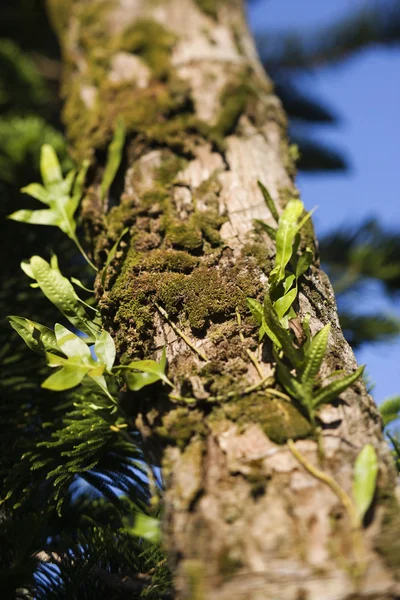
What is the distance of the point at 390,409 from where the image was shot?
1.00 metres

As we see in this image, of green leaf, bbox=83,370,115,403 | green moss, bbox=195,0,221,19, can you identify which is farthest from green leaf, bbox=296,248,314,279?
green moss, bbox=195,0,221,19

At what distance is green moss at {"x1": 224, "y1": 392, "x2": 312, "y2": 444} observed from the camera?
2.09ft

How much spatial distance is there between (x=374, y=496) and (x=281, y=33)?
320 centimetres

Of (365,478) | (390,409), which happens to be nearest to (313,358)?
(365,478)

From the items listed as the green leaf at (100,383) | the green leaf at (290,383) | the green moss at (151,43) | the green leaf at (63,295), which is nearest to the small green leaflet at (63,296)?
the green leaf at (63,295)

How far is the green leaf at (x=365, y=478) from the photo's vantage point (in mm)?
549

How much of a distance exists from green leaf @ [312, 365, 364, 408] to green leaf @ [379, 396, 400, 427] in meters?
0.39

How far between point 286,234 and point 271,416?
1.08 ft

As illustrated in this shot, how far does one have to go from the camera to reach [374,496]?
569 mm

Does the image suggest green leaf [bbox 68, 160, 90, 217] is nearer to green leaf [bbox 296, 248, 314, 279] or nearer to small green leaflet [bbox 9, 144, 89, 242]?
small green leaflet [bbox 9, 144, 89, 242]

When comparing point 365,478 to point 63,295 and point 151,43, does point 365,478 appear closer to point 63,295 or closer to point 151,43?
point 63,295

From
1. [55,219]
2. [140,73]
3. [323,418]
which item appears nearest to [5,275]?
[55,219]

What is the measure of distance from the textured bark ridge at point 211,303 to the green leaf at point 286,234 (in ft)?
0.10

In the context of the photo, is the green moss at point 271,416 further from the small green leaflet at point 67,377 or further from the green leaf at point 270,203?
the green leaf at point 270,203
